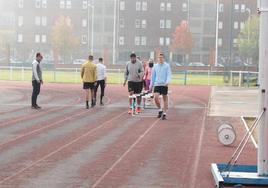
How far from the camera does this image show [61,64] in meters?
79.8

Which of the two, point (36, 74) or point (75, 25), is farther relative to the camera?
point (75, 25)

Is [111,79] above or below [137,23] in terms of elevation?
below

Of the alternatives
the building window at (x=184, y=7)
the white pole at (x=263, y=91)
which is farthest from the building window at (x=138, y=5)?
the white pole at (x=263, y=91)

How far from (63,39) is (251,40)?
24486 millimetres

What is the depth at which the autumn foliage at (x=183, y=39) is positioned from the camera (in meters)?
83.1

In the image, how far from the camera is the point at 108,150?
11.2 meters

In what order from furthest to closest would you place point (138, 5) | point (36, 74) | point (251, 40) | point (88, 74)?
point (138, 5) < point (251, 40) < point (88, 74) < point (36, 74)

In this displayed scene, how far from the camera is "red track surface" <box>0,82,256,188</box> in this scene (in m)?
8.52

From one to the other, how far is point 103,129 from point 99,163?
4.93 metres

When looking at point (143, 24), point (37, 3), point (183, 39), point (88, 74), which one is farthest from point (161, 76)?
point (37, 3)

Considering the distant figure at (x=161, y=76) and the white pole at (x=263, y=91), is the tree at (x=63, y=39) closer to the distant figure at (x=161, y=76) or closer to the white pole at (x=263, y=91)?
the distant figure at (x=161, y=76)

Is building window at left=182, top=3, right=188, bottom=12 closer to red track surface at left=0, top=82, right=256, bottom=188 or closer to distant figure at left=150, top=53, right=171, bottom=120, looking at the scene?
red track surface at left=0, top=82, right=256, bottom=188

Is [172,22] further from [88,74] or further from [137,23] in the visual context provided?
[88,74]

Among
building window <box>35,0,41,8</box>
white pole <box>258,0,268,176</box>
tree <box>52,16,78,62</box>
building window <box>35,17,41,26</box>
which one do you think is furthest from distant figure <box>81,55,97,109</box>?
building window <box>35,0,41,8</box>
